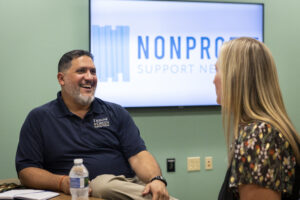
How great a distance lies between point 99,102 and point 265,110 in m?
1.36

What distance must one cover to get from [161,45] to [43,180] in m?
1.48

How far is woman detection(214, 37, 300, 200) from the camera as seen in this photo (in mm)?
1174

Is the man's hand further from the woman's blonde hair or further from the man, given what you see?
the woman's blonde hair

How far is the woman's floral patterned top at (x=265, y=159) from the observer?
1.17 m

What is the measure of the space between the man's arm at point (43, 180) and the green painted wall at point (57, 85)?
838mm

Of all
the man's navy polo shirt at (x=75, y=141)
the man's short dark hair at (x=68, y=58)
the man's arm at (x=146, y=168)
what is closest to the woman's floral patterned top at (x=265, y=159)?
the man's arm at (x=146, y=168)

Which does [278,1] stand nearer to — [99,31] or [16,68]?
[99,31]

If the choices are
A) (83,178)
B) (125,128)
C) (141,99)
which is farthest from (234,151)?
(141,99)

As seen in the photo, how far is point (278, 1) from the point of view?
3219mm

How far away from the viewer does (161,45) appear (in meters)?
2.96

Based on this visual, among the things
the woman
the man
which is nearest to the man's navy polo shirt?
the man

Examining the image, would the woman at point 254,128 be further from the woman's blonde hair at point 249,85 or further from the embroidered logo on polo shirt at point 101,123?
the embroidered logo on polo shirt at point 101,123

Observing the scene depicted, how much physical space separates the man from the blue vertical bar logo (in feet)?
1.53

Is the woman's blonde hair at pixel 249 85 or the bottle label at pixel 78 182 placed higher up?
the woman's blonde hair at pixel 249 85
